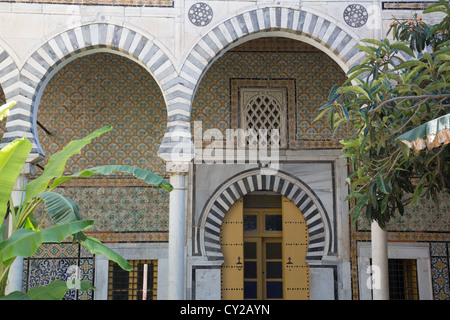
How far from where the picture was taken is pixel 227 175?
8281 millimetres

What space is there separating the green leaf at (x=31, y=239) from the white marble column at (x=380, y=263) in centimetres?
358

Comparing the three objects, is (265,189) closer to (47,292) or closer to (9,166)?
(47,292)

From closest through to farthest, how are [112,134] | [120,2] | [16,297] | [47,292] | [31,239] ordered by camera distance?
[31,239]
[16,297]
[47,292]
[120,2]
[112,134]

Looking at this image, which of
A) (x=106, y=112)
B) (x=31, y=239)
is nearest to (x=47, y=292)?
(x=31, y=239)

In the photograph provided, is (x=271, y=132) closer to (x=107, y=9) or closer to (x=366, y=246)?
(x=366, y=246)

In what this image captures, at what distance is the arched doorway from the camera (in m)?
8.05

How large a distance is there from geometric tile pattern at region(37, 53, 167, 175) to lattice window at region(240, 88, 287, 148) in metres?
1.20

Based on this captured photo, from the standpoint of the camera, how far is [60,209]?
455 centimetres

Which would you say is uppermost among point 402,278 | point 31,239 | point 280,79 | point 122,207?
point 280,79

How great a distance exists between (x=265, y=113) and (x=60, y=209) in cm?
445

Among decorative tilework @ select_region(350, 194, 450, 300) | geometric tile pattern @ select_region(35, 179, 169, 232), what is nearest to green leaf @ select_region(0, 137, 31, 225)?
geometric tile pattern @ select_region(35, 179, 169, 232)

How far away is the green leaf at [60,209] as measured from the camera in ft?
14.7

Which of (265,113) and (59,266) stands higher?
(265,113)
